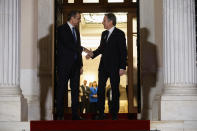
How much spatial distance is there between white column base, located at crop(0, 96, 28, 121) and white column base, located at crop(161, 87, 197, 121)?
2.95 meters

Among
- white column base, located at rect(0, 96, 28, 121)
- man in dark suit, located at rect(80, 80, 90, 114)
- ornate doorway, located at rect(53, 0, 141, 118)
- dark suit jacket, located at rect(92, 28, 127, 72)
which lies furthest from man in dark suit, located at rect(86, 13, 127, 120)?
man in dark suit, located at rect(80, 80, 90, 114)

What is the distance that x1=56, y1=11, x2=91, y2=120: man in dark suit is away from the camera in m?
10.4

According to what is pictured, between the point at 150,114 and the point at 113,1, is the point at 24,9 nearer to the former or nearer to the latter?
the point at 113,1

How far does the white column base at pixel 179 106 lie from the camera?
33.8 ft

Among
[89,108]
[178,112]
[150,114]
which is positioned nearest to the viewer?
[178,112]

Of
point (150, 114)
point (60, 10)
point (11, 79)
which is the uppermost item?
point (60, 10)

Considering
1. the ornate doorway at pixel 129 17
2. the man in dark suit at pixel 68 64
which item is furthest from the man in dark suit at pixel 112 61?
the ornate doorway at pixel 129 17

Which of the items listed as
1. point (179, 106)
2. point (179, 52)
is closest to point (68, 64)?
point (179, 52)

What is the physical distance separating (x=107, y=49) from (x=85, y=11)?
10.1 ft

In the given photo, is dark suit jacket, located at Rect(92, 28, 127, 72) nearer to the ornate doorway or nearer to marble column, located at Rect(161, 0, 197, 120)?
marble column, located at Rect(161, 0, 197, 120)

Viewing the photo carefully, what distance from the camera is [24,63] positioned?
12688 millimetres

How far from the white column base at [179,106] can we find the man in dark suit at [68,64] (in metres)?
1.84

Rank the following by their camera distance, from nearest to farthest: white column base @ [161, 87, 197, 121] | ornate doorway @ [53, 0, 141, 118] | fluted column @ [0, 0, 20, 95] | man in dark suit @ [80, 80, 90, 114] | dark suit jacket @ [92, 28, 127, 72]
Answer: white column base @ [161, 87, 197, 121] < fluted column @ [0, 0, 20, 95] < dark suit jacket @ [92, 28, 127, 72] < ornate doorway @ [53, 0, 141, 118] < man in dark suit @ [80, 80, 90, 114]

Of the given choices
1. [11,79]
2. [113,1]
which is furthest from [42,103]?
[113,1]
